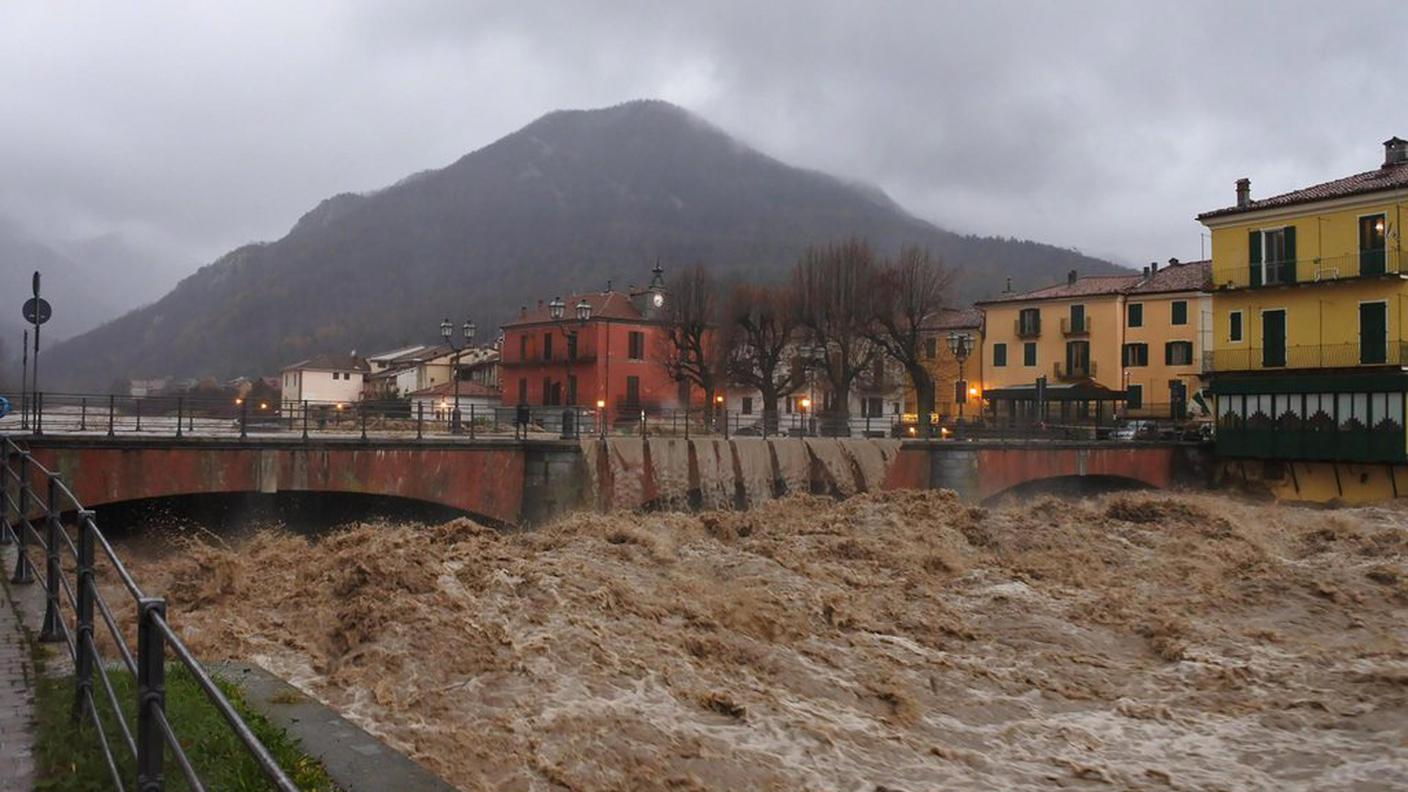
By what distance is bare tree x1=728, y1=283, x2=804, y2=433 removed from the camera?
56.6 metres

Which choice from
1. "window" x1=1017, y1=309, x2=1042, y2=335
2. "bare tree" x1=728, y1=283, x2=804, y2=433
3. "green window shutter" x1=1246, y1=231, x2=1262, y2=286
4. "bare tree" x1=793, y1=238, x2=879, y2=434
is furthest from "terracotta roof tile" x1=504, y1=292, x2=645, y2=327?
"green window shutter" x1=1246, y1=231, x2=1262, y2=286

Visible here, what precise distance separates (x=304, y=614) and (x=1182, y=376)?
2200 inches

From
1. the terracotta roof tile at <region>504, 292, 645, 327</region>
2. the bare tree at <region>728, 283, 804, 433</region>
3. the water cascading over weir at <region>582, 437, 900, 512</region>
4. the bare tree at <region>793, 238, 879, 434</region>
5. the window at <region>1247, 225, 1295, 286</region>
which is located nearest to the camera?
the water cascading over weir at <region>582, 437, 900, 512</region>

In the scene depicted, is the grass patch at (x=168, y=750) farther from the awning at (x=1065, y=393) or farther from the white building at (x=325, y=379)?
the white building at (x=325, y=379)

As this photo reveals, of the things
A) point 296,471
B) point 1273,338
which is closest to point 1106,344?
point 1273,338

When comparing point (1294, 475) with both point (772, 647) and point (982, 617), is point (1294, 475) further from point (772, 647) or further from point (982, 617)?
point (772, 647)

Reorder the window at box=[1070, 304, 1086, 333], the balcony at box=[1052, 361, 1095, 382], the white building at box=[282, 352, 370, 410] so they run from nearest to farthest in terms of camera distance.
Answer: the balcony at box=[1052, 361, 1095, 382] < the window at box=[1070, 304, 1086, 333] < the white building at box=[282, 352, 370, 410]

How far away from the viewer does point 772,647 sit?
15078 millimetres

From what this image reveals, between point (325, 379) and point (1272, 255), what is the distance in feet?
293

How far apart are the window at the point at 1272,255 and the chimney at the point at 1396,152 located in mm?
7236

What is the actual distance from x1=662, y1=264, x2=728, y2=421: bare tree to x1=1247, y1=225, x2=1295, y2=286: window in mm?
26891

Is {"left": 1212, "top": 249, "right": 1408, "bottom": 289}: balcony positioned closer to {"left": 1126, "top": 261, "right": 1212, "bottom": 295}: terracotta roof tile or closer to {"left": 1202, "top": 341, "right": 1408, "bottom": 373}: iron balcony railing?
{"left": 1202, "top": 341, "right": 1408, "bottom": 373}: iron balcony railing

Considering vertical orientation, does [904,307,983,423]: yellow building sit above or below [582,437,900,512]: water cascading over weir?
above

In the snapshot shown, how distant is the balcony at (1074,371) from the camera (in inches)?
2443
